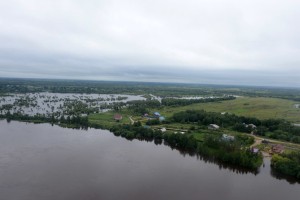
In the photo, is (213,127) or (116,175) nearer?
(116,175)

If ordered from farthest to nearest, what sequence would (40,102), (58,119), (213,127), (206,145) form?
(40,102) < (58,119) < (213,127) < (206,145)

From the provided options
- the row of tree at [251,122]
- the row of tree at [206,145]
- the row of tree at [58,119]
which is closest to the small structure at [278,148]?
the row of tree at [206,145]

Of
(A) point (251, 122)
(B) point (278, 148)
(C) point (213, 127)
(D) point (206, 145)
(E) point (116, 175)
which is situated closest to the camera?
(E) point (116, 175)

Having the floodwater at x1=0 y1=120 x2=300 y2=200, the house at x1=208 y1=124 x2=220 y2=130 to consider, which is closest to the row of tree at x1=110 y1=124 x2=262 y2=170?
the floodwater at x1=0 y1=120 x2=300 y2=200

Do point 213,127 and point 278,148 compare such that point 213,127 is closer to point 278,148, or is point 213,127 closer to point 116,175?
point 278,148

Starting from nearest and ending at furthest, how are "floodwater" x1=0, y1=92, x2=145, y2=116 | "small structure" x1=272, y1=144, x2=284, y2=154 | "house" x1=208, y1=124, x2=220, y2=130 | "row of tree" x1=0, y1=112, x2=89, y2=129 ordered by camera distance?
"small structure" x1=272, y1=144, x2=284, y2=154, "house" x1=208, y1=124, x2=220, y2=130, "row of tree" x1=0, y1=112, x2=89, y2=129, "floodwater" x1=0, y1=92, x2=145, y2=116

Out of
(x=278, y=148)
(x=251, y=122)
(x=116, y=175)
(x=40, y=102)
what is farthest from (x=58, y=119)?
(x=278, y=148)

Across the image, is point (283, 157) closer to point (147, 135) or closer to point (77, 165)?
point (147, 135)

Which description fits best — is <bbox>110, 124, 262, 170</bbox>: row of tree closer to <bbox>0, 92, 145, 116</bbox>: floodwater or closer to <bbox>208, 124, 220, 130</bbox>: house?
<bbox>208, 124, 220, 130</bbox>: house

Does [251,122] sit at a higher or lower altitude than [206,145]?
higher

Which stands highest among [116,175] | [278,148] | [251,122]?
[251,122]
